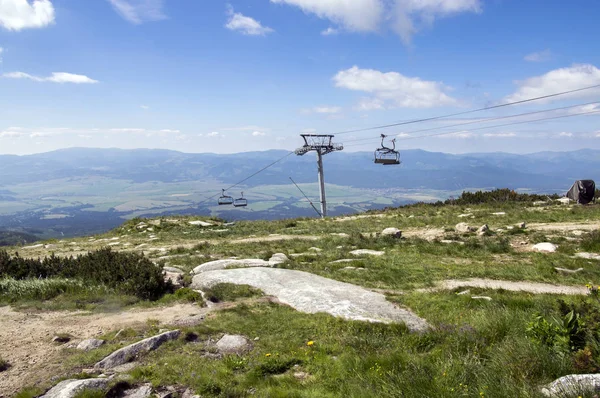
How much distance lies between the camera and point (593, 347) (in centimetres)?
605

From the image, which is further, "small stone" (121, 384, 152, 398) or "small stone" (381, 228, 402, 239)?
"small stone" (381, 228, 402, 239)

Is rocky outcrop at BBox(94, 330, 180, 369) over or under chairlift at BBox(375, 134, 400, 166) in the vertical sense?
under

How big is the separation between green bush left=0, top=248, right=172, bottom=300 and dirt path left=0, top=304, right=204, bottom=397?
5.31 feet

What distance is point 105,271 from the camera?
15047 mm

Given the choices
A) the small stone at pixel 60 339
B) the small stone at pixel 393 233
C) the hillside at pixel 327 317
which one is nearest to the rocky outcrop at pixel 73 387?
the hillside at pixel 327 317

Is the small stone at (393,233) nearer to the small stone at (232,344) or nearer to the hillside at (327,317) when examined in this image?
the hillside at (327,317)

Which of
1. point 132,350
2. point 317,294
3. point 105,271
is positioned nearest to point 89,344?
point 132,350

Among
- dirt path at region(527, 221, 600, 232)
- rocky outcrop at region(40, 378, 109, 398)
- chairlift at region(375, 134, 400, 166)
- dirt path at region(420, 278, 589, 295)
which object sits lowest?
dirt path at region(420, 278, 589, 295)

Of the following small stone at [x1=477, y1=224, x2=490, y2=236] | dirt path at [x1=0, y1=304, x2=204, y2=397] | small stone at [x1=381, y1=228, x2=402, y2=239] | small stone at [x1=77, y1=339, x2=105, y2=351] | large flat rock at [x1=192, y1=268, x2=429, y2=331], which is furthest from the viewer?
small stone at [x1=381, y1=228, x2=402, y2=239]

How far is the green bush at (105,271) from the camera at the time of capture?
1377 centimetres

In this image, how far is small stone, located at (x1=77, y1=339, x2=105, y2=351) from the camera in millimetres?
9172

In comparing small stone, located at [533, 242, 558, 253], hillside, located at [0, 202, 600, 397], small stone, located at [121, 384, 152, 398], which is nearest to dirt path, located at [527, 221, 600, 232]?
hillside, located at [0, 202, 600, 397]

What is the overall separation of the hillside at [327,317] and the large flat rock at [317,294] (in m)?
0.08

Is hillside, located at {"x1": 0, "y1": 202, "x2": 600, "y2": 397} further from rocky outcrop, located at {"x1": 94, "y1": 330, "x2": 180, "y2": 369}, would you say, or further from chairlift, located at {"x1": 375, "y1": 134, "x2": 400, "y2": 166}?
chairlift, located at {"x1": 375, "y1": 134, "x2": 400, "y2": 166}
